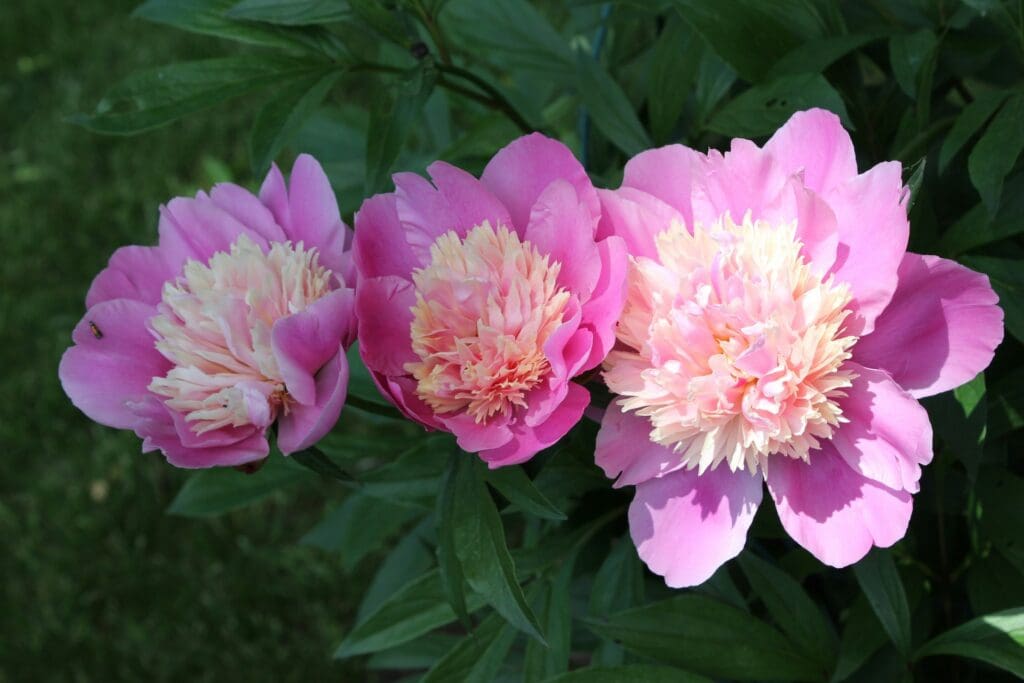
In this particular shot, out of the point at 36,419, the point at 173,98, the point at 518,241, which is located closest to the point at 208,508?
the point at 173,98

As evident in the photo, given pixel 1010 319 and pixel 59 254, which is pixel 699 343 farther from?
pixel 59 254

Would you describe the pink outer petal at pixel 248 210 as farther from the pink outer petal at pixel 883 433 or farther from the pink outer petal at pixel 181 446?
the pink outer petal at pixel 883 433

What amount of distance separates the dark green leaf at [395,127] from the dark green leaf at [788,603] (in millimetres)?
424

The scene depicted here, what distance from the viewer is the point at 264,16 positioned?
0.87 metres

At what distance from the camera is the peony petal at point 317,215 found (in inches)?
29.3

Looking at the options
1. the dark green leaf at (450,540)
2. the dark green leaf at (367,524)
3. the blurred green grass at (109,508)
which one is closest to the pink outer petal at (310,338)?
the dark green leaf at (450,540)

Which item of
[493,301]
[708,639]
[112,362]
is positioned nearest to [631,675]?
[708,639]

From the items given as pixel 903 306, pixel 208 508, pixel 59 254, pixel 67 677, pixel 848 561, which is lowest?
pixel 67 677

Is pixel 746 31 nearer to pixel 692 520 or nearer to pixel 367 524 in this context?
pixel 692 520

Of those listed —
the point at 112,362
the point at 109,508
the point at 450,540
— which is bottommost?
the point at 109,508

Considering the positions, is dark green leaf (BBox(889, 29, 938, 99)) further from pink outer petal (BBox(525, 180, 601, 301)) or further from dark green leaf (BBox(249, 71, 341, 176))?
dark green leaf (BBox(249, 71, 341, 176))

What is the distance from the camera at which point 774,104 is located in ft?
2.93

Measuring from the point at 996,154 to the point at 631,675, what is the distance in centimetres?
44

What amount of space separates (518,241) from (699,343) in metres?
0.13
